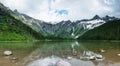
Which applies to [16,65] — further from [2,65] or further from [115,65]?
[115,65]

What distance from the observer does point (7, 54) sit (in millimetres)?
48781

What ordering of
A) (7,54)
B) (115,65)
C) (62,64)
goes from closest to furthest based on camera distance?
(62,64) → (115,65) → (7,54)

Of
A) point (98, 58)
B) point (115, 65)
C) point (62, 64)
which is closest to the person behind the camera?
point (62, 64)

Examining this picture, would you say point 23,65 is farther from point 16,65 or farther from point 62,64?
point 62,64

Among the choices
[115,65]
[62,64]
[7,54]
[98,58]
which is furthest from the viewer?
[7,54]

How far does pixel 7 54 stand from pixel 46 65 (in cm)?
2542

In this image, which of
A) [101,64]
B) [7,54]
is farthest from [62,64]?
[7,54]

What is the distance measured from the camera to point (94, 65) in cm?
3200

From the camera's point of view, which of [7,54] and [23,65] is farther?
[7,54]

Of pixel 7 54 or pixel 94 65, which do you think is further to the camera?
pixel 7 54

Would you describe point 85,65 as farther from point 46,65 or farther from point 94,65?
point 46,65

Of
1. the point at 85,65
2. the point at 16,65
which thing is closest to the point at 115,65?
the point at 85,65

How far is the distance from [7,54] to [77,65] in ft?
69.7

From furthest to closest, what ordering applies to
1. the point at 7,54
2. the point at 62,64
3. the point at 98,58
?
the point at 7,54 → the point at 98,58 → the point at 62,64
